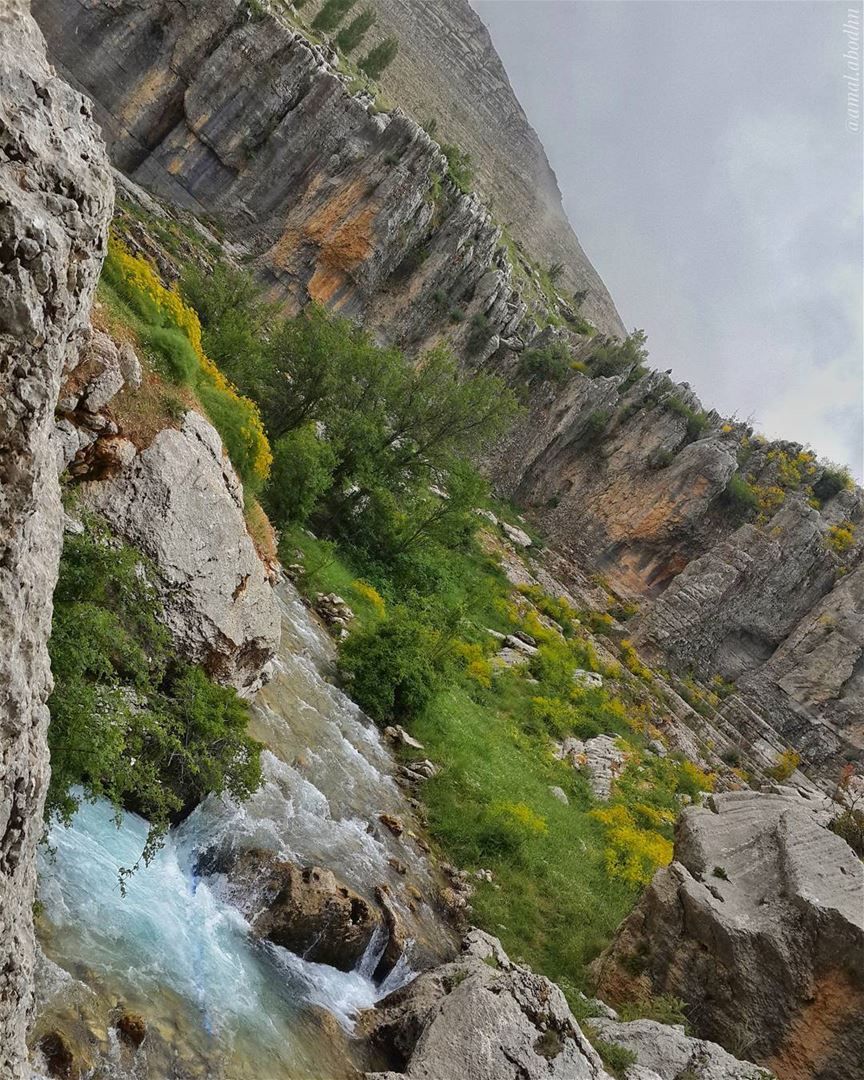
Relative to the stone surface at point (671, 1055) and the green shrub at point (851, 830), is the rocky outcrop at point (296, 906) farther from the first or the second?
the green shrub at point (851, 830)

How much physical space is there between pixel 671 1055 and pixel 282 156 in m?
56.9

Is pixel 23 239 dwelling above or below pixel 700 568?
below

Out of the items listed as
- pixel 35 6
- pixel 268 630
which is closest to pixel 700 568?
pixel 268 630

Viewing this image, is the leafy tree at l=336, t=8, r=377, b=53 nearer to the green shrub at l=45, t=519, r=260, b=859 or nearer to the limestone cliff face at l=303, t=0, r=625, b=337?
the limestone cliff face at l=303, t=0, r=625, b=337

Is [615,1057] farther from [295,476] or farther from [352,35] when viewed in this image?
[352,35]

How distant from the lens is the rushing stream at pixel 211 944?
300 inches

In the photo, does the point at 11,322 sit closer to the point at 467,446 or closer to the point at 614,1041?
the point at 614,1041

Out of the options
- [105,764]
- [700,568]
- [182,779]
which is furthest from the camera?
[700,568]

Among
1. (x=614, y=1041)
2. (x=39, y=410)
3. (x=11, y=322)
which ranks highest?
(x=11, y=322)

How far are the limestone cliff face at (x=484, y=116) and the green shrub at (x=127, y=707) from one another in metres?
108

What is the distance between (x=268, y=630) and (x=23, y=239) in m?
10.2

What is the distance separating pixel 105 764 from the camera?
7.77 meters

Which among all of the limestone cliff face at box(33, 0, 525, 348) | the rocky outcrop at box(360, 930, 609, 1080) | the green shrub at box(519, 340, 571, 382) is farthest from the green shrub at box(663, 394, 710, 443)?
the rocky outcrop at box(360, 930, 609, 1080)

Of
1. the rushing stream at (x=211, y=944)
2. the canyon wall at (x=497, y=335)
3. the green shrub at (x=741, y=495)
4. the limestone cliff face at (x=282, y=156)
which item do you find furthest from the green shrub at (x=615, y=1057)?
the green shrub at (x=741, y=495)
